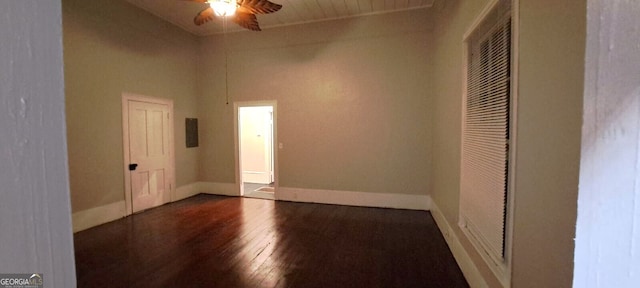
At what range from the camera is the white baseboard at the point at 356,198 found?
4.23 metres

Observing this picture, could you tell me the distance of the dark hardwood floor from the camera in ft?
7.47

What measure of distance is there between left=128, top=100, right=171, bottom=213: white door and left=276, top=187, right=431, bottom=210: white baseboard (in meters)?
2.13

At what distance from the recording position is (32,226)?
1.12ft

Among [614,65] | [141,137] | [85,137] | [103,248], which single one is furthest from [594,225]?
[141,137]

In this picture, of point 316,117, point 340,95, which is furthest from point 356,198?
point 340,95

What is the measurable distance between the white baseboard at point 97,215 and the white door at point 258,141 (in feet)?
10.1

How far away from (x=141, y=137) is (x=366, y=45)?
4110mm

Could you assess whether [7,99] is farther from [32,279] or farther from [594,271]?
[594,271]

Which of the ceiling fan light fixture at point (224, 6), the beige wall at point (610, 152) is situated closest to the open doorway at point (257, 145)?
the ceiling fan light fixture at point (224, 6)

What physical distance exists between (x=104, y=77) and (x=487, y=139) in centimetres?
478

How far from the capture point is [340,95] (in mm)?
4500

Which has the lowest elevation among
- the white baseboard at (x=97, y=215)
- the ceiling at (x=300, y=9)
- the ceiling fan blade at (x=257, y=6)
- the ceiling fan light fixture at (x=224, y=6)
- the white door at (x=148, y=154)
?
the white baseboard at (x=97, y=215)

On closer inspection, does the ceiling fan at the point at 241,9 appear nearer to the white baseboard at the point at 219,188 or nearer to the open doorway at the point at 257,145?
the white baseboard at the point at 219,188

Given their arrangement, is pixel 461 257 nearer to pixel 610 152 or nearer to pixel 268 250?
pixel 268 250
